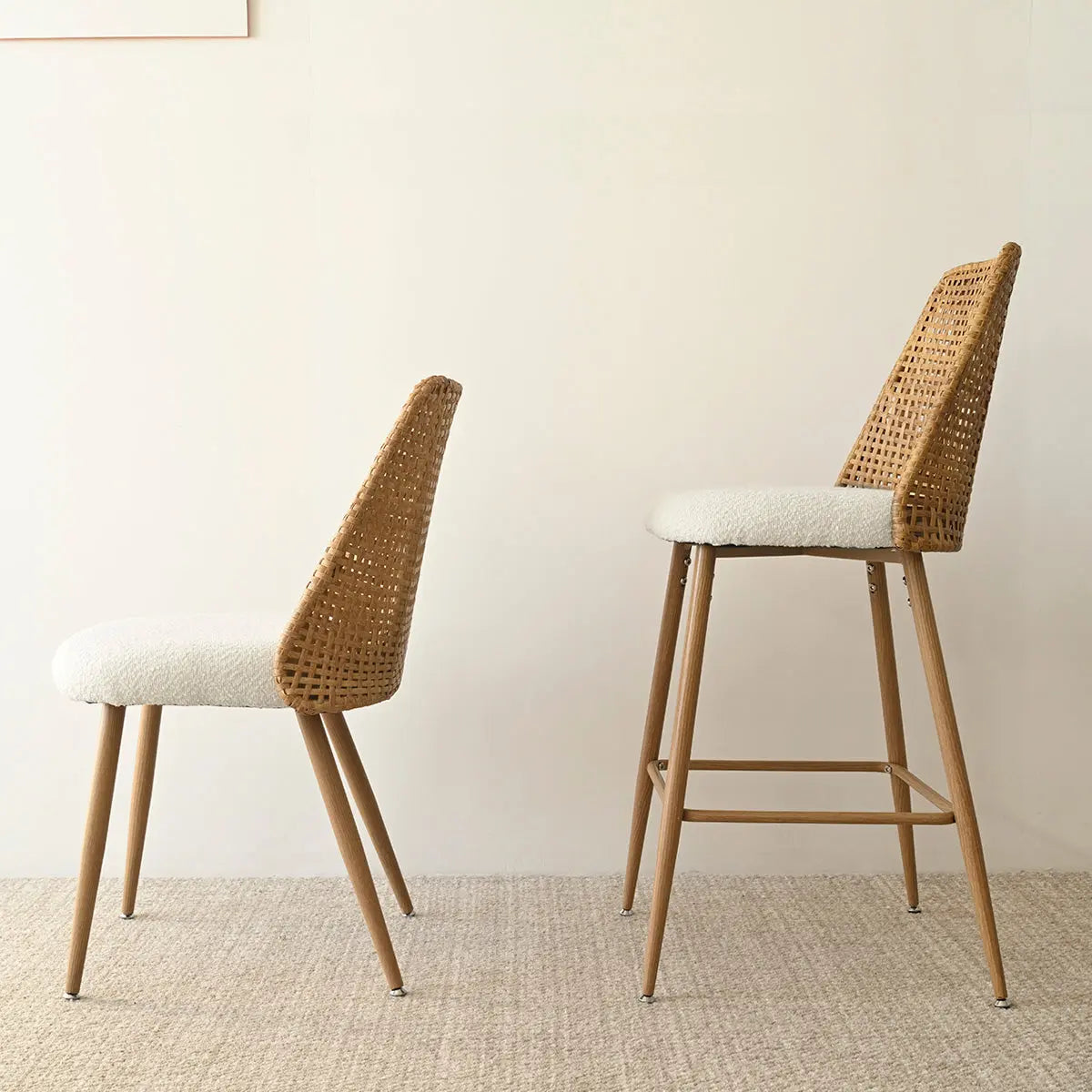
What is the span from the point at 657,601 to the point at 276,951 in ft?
2.76

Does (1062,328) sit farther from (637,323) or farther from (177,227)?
(177,227)

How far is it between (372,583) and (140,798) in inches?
A: 24.2

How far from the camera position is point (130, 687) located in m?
1.46

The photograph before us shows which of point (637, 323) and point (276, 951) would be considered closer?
point (276, 951)

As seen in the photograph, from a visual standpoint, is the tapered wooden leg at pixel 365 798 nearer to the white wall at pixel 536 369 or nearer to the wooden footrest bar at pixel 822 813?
the white wall at pixel 536 369

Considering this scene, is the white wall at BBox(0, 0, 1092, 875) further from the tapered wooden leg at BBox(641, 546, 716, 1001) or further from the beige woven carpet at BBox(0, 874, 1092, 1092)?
the tapered wooden leg at BBox(641, 546, 716, 1001)

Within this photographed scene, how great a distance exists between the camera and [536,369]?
2021 mm

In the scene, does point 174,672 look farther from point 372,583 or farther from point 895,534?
point 895,534

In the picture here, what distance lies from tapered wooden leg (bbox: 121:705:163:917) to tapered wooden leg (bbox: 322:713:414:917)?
28 centimetres

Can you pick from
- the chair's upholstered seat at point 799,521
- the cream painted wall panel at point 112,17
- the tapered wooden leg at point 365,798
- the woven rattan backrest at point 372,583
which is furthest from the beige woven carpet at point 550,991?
the cream painted wall panel at point 112,17

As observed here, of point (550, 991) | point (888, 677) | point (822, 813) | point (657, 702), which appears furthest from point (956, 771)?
point (550, 991)

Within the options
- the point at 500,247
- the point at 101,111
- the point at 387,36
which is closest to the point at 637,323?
the point at 500,247

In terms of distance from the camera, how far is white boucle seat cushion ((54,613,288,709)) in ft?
4.74

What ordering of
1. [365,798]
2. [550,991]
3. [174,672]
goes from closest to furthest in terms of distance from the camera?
[174,672]
[550,991]
[365,798]
